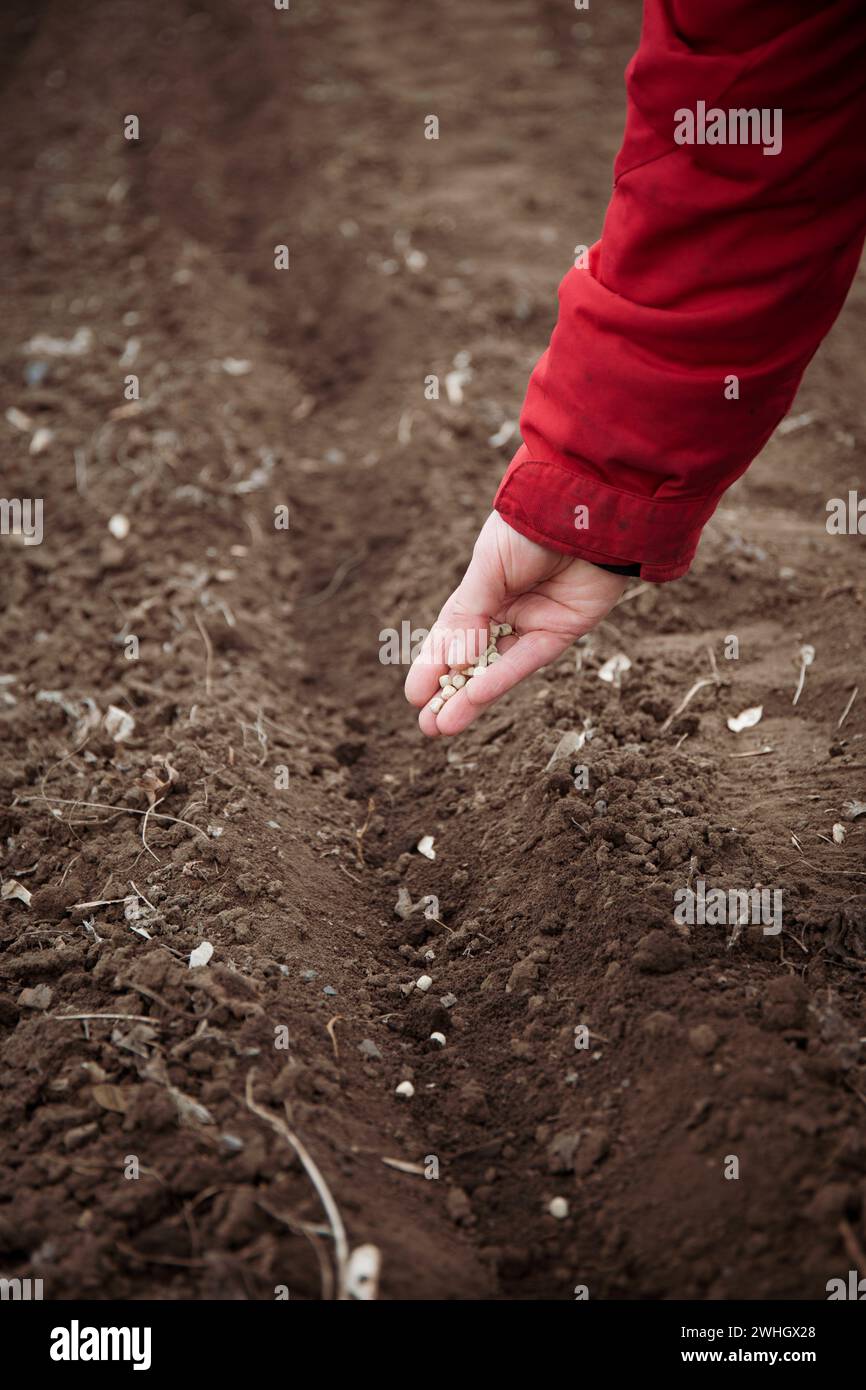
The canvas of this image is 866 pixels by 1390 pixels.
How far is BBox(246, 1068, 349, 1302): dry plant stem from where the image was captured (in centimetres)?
150

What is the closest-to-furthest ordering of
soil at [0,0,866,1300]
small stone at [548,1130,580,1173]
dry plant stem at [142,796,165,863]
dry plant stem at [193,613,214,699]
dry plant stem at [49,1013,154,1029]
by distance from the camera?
soil at [0,0,866,1300] < small stone at [548,1130,580,1173] < dry plant stem at [49,1013,154,1029] < dry plant stem at [142,796,165,863] < dry plant stem at [193,613,214,699]

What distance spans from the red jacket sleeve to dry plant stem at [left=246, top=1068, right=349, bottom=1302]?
107cm

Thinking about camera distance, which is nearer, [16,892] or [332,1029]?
[332,1029]

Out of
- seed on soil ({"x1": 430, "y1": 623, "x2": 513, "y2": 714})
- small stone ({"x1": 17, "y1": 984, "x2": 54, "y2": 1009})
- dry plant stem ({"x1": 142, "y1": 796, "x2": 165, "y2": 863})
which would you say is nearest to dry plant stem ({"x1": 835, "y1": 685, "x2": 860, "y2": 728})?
seed on soil ({"x1": 430, "y1": 623, "x2": 513, "y2": 714})

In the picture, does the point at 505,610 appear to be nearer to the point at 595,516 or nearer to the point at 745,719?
the point at 595,516

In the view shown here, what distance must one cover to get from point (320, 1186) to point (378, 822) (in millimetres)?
A: 1061

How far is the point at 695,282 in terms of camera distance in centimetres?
154

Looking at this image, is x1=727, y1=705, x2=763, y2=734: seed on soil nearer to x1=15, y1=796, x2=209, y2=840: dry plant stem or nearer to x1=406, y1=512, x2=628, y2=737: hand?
x1=406, y1=512, x2=628, y2=737: hand

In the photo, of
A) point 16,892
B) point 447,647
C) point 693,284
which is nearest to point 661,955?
point 447,647

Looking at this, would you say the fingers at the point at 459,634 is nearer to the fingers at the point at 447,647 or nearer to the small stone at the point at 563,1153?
the fingers at the point at 447,647

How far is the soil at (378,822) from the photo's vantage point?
161cm

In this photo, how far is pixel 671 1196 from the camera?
159cm

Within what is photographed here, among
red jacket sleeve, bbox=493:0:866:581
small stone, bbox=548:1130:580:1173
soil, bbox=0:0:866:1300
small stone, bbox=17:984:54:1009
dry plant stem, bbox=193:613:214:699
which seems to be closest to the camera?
red jacket sleeve, bbox=493:0:866:581

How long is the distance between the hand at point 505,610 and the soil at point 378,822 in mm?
354
